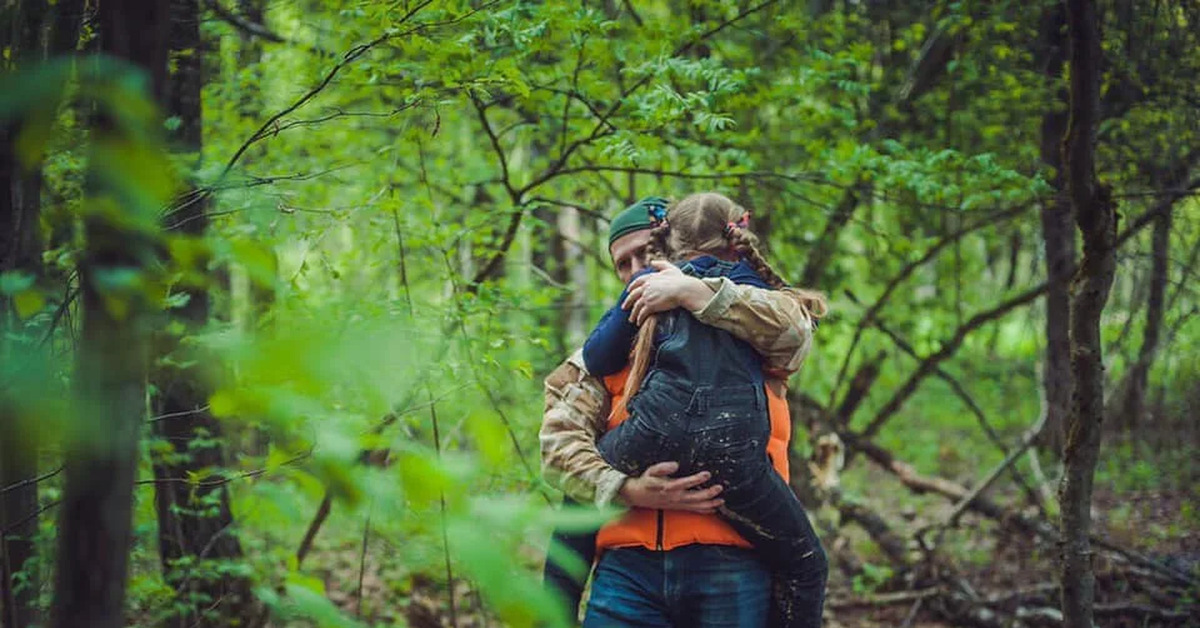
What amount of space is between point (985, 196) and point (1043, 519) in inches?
101

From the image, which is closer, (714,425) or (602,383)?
(714,425)

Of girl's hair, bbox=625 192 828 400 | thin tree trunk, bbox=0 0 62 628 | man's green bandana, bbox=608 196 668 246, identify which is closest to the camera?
thin tree trunk, bbox=0 0 62 628

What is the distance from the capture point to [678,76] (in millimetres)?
3877

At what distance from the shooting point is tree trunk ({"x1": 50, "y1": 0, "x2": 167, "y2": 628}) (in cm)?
93

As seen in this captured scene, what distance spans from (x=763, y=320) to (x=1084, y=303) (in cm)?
142

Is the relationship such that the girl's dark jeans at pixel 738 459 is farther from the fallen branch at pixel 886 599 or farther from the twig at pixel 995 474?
the twig at pixel 995 474

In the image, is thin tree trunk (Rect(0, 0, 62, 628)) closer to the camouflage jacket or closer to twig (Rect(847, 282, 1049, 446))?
the camouflage jacket

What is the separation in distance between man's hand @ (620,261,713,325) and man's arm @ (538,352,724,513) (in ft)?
0.99

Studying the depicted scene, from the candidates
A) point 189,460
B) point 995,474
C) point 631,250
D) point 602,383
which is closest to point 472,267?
point 189,460

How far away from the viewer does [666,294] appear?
2.37 meters

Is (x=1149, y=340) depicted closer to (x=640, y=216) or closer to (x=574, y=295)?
(x=574, y=295)

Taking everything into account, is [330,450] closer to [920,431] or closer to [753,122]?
[753,122]

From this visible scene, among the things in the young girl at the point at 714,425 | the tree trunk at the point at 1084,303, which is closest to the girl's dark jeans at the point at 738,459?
the young girl at the point at 714,425

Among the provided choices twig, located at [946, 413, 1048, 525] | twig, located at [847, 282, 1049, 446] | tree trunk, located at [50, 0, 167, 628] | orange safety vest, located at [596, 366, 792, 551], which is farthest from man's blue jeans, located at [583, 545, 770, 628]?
twig, located at [847, 282, 1049, 446]
